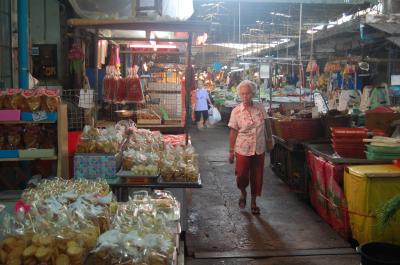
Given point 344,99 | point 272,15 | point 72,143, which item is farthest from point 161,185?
point 272,15

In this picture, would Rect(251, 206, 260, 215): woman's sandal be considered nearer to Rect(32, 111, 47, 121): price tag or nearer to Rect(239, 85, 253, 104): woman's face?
Rect(239, 85, 253, 104): woman's face

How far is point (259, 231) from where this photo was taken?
19.2 ft

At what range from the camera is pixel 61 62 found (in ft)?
22.4

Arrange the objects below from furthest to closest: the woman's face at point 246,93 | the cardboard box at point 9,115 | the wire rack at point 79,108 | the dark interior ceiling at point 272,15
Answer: the dark interior ceiling at point 272,15 < the woman's face at point 246,93 < the wire rack at point 79,108 < the cardboard box at point 9,115

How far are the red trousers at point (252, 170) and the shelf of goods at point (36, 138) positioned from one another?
286cm

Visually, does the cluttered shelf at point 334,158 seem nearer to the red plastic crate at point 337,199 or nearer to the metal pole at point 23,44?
the red plastic crate at point 337,199

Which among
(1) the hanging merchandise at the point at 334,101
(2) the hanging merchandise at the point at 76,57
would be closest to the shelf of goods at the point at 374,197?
(2) the hanging merchandise at the point at 76,57

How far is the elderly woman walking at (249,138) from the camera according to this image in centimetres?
644

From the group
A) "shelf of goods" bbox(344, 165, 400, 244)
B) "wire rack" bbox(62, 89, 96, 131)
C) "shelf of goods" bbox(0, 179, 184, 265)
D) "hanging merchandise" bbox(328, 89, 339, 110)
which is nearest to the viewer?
"shelf of goods" bbox(0, 179, 184, 265)

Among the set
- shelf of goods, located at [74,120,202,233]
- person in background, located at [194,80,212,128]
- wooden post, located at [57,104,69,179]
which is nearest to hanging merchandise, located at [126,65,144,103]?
shelf of goods, located at [74,120,202,233]

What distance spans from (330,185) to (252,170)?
131cm

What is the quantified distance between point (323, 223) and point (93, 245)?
4554 mm

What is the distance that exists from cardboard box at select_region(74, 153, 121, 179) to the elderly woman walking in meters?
2.58

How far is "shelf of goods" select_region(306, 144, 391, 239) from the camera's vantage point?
17.8 feet
